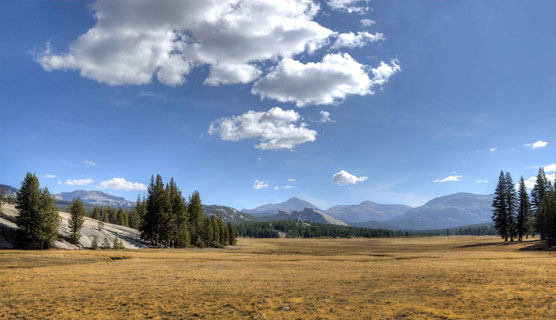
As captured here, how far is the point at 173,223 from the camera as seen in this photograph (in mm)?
76938

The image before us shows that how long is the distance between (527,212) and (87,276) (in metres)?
93.6

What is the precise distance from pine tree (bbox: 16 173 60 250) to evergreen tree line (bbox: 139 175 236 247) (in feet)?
72.4

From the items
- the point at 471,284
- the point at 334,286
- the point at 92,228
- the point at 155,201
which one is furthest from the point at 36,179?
the point at 471,284

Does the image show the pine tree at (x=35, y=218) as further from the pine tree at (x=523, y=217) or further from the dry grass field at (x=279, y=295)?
the pine tree at (x=523, y=217)

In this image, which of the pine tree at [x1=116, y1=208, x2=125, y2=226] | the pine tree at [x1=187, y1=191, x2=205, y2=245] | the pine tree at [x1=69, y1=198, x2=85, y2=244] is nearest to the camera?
the pine tree at [x1=69, y1=198, x2=85, y2=244]

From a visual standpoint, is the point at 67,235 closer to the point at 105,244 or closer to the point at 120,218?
the point at 105,244

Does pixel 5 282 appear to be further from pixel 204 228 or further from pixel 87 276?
pixel 204 228

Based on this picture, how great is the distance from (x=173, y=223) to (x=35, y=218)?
30.2 meters

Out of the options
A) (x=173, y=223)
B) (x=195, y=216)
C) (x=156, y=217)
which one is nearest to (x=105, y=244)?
(x=156, y=217)

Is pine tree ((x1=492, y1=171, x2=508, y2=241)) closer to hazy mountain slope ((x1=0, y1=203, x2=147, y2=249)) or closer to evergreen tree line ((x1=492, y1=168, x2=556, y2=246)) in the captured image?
evergreen tree line ((x1=492, y1=168, x2=556, y2=246))

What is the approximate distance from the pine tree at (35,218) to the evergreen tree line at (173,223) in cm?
2207

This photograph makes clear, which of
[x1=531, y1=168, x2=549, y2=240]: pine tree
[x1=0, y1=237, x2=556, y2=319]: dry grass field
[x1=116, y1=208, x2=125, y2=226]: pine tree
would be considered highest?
[x1=531, y1=168, x2=549, y2=240]: pine tree

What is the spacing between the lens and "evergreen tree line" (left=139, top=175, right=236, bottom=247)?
73.9 metres

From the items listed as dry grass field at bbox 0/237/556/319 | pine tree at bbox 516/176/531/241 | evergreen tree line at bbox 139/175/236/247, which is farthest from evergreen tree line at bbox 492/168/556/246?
evergreen tree line at bbox 139/175/236/247
